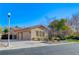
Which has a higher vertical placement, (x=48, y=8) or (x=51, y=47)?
(x=48, y=8)

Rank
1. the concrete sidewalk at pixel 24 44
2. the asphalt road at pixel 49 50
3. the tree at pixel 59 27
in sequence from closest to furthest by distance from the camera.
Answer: the asphalt road at pixel 49 50, the tree at pixel 59 27, the concrete sidewalk at pixel 24 44

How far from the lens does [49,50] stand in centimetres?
1493

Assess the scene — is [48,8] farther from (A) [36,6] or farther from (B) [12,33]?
(B) [12,33]

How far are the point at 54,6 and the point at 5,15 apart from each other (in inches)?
65.9

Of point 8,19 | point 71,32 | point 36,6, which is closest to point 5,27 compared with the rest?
point 8,19

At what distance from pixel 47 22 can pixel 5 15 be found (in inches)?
56.1

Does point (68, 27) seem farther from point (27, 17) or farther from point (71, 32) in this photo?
point (27, 17)

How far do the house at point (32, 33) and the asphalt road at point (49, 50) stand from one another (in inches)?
17.1

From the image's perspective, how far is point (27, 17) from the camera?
14906 millimetres

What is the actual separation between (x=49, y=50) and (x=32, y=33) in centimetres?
91

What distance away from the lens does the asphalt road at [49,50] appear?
14805mm

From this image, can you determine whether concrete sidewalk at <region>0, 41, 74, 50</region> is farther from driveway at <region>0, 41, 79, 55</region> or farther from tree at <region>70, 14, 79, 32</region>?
tree at <region>70, 14, 79, 32</region>

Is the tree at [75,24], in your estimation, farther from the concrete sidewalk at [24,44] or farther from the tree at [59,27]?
the concrete sidewalk at [24,44]

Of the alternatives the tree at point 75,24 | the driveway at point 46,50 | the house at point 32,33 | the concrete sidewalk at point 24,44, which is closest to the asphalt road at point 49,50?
the driveway at point 46,50
